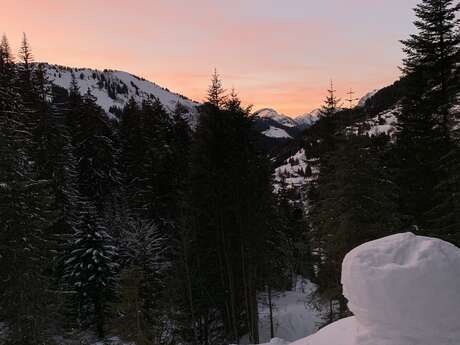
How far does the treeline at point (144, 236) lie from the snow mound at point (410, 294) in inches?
456

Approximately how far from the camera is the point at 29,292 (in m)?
16.0

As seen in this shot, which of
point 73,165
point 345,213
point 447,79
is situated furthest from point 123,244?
point 447,79

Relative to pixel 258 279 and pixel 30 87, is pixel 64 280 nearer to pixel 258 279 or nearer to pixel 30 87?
pixel 258 279

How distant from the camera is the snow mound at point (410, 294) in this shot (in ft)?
18.4

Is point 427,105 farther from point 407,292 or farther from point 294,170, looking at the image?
point 294,170

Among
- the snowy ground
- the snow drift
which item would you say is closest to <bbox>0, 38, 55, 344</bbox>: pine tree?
the snowy ground

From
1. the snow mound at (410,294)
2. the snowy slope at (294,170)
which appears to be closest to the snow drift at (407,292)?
the snow mound at (410,294)

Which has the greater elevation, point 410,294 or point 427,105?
point 427,105

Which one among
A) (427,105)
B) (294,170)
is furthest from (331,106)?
(294,170)

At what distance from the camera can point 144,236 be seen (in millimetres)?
25391

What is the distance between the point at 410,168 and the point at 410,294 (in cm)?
1490

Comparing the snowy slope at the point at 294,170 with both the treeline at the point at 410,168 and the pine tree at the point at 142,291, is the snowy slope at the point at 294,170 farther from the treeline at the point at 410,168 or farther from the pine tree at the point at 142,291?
the treeline at the point at 410,168

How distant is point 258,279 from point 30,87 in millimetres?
27688

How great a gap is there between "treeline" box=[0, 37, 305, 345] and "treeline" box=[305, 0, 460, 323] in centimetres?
414
